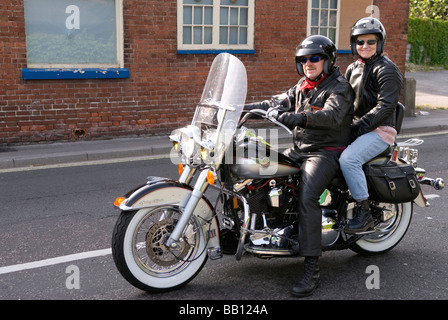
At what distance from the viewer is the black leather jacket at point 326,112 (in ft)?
13.4

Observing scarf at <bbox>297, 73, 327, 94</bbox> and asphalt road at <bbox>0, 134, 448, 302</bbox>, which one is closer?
asphalt road at <bbox>0, 134, 448, 302</bbox>

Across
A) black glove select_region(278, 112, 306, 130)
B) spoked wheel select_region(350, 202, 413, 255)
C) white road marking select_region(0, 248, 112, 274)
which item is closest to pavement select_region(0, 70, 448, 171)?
white road marking select_region(0, 248, 112, 274)

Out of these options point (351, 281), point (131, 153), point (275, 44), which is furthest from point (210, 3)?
point (351, 281)

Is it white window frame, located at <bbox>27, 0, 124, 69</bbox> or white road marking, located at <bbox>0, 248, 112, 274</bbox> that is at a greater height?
white window frame, located at <bbox>27, 0, 124, 69</bbox>

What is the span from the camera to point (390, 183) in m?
4.40

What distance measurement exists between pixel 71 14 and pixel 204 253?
7.46 m

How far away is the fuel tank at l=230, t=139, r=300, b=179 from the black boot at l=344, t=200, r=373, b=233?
29.5 inches

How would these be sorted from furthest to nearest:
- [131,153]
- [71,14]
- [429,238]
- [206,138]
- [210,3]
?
[210,3] < [71,14] < [131,153] < [429,238] < [206,138]

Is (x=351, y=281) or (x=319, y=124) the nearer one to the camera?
(x=319, y=124)

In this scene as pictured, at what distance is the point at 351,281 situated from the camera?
4391 millimetres

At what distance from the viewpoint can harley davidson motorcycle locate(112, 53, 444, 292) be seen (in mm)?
3898

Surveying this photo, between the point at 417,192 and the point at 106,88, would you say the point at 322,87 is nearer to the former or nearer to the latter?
the point at 417,192

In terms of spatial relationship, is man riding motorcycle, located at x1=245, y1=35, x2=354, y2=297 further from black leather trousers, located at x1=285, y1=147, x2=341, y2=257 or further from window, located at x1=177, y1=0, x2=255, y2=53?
window, located at x1=177, y1=0, x2=255, y2=53

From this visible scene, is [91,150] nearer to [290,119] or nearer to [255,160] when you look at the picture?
[255,160]
